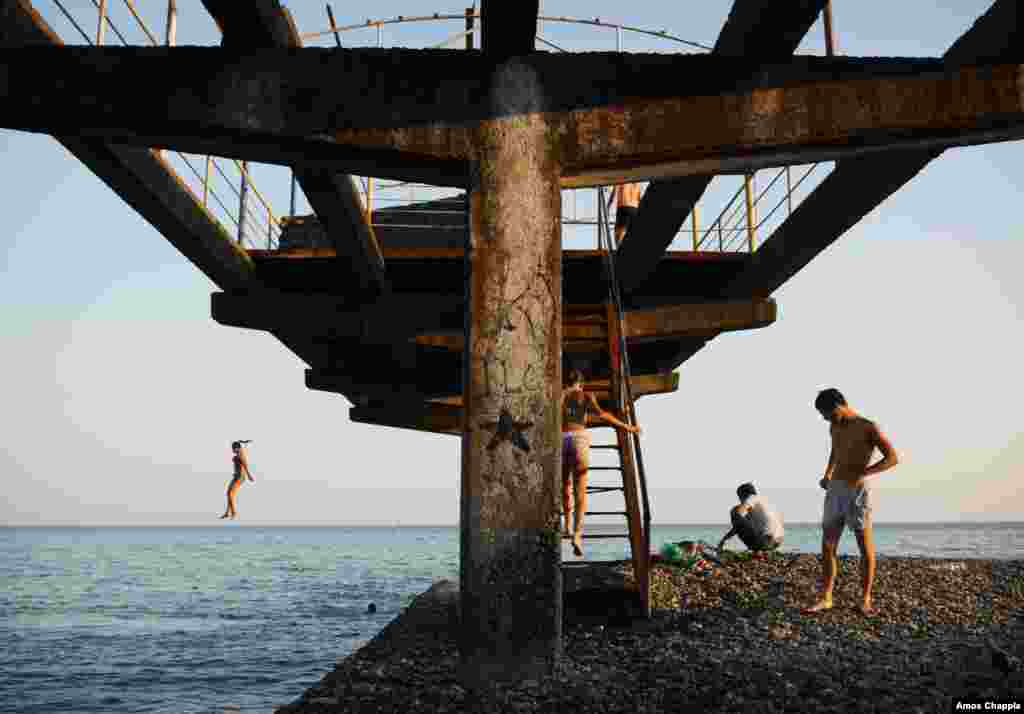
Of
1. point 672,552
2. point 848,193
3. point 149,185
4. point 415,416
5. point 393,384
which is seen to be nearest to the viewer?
point 149,185

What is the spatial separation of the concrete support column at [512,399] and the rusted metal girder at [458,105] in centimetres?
18

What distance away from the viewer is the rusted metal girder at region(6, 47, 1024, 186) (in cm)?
473

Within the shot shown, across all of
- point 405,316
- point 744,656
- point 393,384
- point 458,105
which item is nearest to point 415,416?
point 393,384

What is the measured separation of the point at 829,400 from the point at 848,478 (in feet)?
2.14

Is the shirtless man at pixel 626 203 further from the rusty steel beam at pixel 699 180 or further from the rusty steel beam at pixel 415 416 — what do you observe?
the rusty steel beam at pixel 415 416

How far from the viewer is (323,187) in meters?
6.13

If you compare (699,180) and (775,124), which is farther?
(699,180)

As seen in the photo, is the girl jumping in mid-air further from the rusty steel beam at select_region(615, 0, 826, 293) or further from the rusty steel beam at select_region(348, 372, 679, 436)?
the rusty steel beam at select_region(615, 0, 826, 293)

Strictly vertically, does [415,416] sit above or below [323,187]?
below

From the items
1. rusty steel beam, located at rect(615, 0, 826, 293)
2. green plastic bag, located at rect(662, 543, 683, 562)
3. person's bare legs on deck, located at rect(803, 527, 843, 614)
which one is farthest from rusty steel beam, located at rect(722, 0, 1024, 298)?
green plastic bag, located at rect(662, 543, 683, 562)

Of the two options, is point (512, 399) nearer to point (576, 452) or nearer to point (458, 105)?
point (458, 105)

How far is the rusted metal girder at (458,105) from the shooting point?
4727mm

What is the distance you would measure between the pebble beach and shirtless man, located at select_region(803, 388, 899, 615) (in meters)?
0.37

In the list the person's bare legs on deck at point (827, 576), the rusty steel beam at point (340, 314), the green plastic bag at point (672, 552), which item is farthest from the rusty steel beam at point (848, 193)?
the rusty steel beam at point (340, 314)
